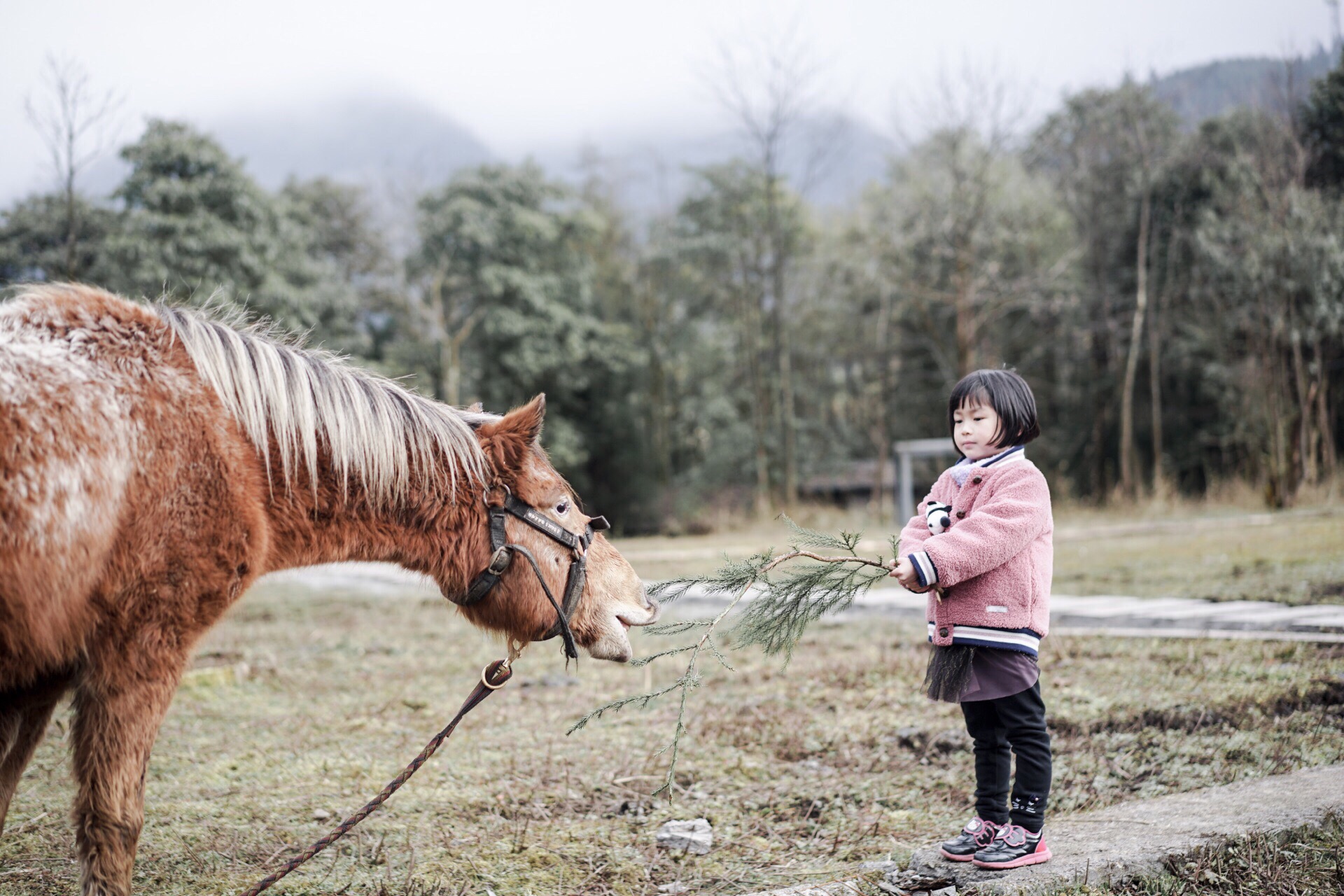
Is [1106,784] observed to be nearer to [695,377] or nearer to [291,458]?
[291,458]

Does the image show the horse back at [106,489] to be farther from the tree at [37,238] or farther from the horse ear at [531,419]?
the tree at [37,238]

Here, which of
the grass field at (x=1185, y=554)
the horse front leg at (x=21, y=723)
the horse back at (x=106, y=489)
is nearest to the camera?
the horse back at (x=106, y=489)

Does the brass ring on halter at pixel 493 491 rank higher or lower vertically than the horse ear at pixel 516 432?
lower

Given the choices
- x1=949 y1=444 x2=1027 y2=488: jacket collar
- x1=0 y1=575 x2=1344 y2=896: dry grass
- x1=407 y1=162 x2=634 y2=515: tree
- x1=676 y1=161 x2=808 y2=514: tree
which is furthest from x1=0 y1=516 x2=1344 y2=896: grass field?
x1=407 y1=162 x2=634 y2=515: tree

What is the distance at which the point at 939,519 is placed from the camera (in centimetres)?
292

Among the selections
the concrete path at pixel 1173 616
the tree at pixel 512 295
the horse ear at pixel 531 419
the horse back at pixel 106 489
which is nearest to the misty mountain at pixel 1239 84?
the concrete path at pixel 1173 616

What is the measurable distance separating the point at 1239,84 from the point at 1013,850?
23.8 m

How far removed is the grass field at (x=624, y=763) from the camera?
3025 millimetres

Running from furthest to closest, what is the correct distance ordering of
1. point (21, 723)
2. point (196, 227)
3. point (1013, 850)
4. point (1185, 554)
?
point (196, 227) < point (1185, 554) < point (1013, 850) < point (21, 723)

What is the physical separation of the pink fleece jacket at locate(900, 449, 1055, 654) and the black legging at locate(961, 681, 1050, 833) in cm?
19

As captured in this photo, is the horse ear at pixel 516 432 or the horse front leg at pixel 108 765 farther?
the horse ear at pixel 516 432

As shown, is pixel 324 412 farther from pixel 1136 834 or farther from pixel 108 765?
pixel 1136 834

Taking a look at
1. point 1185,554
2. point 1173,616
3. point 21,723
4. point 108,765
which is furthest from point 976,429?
point 1185,554

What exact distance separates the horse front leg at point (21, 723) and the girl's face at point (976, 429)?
108 inches
